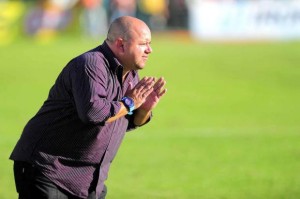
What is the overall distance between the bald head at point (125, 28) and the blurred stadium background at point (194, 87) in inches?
156

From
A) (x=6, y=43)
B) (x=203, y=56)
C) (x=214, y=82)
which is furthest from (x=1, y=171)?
(x=6, y=43)

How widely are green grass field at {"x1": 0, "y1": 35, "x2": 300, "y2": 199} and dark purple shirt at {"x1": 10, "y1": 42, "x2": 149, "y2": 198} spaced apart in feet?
11.4

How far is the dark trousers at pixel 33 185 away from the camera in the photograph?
6.70 metres

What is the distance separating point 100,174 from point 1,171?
5376 mm

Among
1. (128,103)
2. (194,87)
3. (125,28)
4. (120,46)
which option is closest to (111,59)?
(120,46)

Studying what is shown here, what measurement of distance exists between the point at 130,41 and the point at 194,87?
55.7 ft

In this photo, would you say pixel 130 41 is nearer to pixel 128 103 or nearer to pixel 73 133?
pixel 128 103

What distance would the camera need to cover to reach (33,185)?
6.73 metres

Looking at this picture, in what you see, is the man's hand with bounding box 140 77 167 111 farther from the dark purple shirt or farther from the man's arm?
the dark purple shirt

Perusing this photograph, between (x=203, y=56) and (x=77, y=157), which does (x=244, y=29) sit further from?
(x=77, y=157)

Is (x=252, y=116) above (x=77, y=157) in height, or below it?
below

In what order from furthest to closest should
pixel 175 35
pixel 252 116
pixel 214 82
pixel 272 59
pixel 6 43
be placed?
pixel 175 35 < pixel 6 43 < pixel 272 59 < pixel 214 82 < pixel 252 116

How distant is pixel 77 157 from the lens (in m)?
6.78

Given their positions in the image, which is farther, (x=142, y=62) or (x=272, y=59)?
(x=272, y=59)
